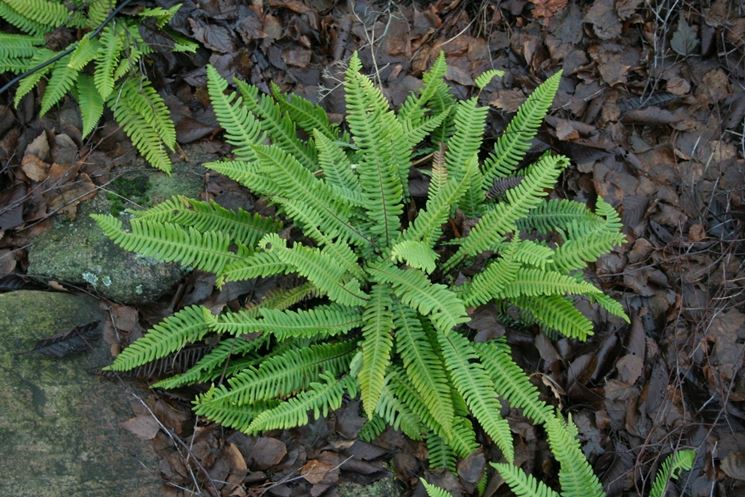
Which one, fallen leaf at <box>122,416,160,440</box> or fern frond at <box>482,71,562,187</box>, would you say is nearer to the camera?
fallen leaf at <box>122,416,160,440</box>

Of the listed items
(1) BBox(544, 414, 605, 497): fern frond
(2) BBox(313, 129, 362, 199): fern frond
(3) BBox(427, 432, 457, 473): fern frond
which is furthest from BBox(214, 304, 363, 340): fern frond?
(1) BBox(544, 414, 605, 497): fern frond

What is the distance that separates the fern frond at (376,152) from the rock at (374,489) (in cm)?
128

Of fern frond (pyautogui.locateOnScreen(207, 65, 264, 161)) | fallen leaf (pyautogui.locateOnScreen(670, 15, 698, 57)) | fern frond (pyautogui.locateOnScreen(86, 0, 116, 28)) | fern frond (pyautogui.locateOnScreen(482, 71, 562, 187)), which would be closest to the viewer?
fern frond (pyautogui.locateOnScreen(207, 65, 264, 161))

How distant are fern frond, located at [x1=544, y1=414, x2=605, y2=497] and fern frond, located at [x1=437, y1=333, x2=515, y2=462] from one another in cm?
23

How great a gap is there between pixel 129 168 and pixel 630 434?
11.1 ft

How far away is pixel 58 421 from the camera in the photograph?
3.45m

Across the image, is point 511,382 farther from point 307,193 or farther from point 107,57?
point 107,57

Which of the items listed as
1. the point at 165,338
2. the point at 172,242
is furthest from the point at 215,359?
the point at 172,242

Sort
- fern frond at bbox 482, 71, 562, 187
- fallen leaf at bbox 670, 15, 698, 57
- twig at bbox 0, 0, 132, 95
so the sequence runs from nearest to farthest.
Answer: fern frond at bbox 482, 71, 562, 187 → twig at bbox 0, 0, 132, 95 → fallen leaf at bbox 670, 15, 698, 57

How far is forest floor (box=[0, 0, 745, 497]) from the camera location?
142 inches

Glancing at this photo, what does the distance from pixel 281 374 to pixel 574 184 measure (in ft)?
7.17

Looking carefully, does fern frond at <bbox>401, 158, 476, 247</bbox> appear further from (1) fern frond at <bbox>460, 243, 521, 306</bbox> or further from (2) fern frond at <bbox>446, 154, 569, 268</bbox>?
(1) fern frond at <bbox>460, 243, 521, 306</bbox>

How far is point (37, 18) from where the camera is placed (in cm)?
402

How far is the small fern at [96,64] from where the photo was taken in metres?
3.96
